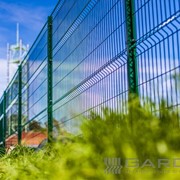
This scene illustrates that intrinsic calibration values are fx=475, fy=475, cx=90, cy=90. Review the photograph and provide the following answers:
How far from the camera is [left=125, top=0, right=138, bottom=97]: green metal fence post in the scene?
4453mm

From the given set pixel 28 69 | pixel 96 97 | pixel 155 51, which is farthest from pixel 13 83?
pixel 155 51

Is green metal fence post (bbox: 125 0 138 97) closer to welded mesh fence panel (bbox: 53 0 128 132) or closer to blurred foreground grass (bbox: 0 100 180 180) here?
welded mesh fence panel (bbox: 53 0 128 132)

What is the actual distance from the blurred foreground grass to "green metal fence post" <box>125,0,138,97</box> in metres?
0.88

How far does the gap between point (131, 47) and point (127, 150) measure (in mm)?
1793

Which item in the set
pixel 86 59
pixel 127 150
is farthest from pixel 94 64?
pixel 127 150

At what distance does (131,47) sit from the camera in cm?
458

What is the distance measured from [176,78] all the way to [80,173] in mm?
1096

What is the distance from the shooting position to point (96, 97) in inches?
219

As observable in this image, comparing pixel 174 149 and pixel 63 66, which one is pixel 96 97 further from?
pixel 174 149

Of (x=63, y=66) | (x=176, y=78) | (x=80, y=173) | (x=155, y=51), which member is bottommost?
(x=80, y=173)

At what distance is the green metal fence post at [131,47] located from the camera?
175 inches

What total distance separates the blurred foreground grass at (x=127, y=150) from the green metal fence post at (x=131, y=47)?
0.88 meters

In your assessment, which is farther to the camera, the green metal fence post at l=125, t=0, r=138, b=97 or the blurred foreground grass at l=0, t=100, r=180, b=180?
the green metal fence post at l=125, t=0, r=138, b=97

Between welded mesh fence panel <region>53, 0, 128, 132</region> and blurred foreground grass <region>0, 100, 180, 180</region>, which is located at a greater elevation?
welded mesh fence panel <region>53, 0, 128, 132</region>
